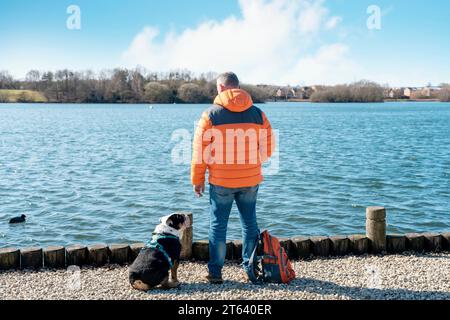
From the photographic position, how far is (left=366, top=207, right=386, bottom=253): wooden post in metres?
7.34

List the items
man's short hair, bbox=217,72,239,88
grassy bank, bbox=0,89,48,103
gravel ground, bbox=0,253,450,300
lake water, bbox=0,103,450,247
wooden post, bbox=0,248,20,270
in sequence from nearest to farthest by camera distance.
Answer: gravel ground, bbox=0,253,450,300
man's short hair, bbox=217,72,239,88
wooden post, bbox=0,248,20,270
lake water, bbox=0,103,450,247
grassy bank, bbox=0,89,48,103

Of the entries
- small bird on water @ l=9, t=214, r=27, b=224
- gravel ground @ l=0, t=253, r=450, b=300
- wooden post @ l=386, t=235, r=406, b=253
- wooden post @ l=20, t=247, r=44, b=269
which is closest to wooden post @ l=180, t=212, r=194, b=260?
gravel ground @ l=0, t=253, r=450, b=300

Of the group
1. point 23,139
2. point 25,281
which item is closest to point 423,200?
point 25,281

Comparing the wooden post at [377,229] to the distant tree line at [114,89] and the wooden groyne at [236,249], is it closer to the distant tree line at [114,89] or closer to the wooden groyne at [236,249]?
the wooden groyne at [236,249]

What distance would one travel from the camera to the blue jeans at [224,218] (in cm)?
594

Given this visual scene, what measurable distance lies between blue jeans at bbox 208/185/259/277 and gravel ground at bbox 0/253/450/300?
0.35 m

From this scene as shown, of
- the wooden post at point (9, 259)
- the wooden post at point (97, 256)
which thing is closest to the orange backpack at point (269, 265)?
the wooden post at point (97, 256)

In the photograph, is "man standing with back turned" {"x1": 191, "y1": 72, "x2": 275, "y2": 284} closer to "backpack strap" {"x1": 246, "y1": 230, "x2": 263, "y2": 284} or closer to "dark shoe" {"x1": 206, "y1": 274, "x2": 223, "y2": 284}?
"dark shoe" {"x1": 206, "y1": 274, "x2": 223, "y2": 284}

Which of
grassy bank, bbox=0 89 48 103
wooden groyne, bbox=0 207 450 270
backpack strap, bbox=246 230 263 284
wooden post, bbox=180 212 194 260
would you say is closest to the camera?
backpack strap, bbox=246 230 263 284

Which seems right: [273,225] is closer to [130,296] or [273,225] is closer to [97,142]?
[130,296]

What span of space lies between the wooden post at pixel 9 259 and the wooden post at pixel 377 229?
16.6 feet

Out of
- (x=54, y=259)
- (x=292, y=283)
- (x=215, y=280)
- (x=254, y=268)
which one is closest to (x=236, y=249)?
(x=254, y=268)

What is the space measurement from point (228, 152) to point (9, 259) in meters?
3.45
